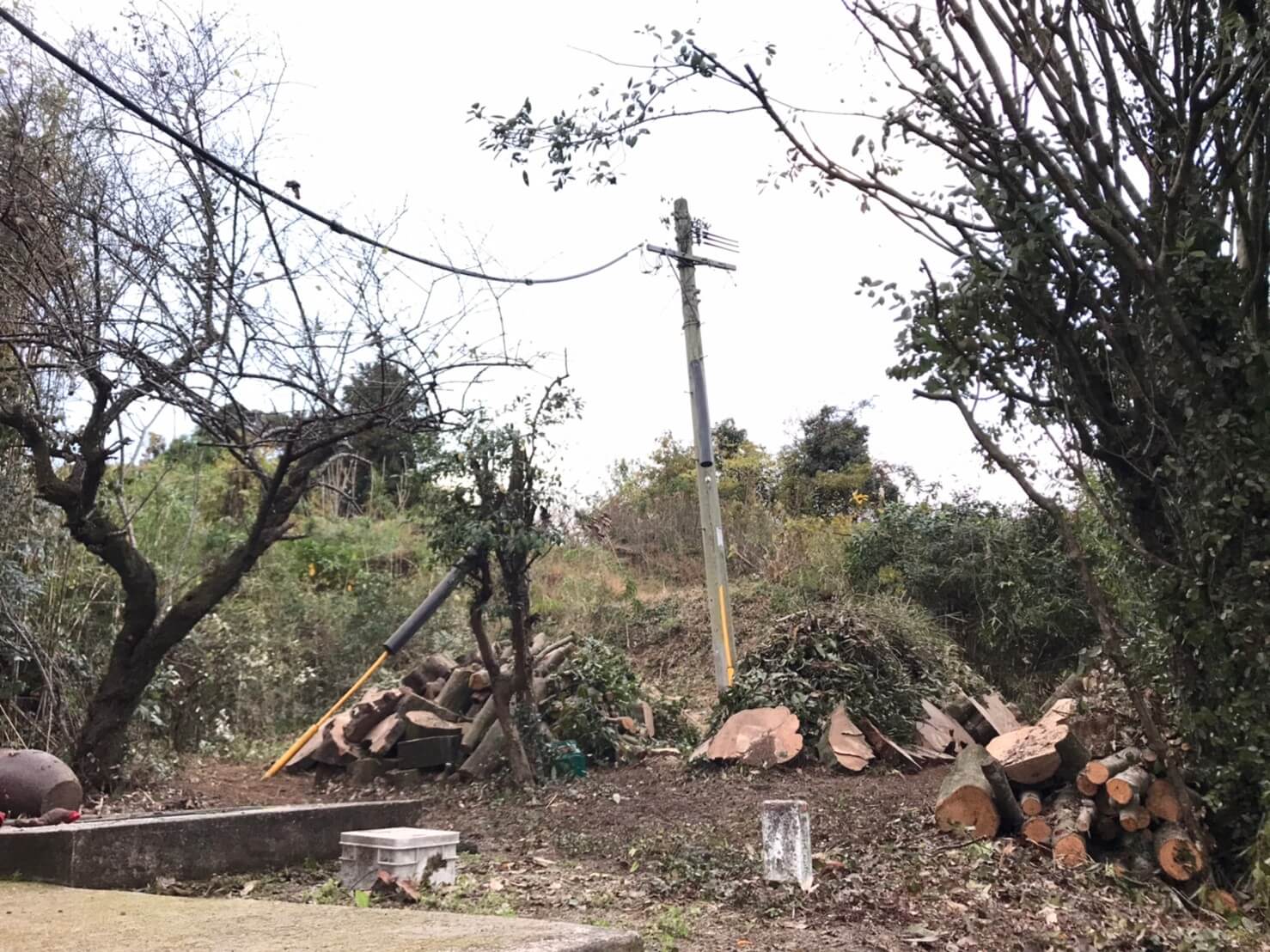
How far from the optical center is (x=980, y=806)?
4980mm

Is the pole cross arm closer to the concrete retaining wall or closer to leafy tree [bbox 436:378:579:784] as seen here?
leafy tree [bbox 436:378:579:784]

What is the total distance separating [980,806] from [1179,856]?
0.95 metres

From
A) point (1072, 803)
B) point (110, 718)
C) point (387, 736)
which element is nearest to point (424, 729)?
point (387, 736)

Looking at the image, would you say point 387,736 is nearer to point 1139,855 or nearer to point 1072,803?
point 1072,803

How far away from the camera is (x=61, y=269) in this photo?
19.4 feet

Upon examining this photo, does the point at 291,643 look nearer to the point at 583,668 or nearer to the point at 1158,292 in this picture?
the point at 583,668

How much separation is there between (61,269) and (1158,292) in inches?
238

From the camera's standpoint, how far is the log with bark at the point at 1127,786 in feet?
14.9

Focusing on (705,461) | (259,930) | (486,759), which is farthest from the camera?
(705,461)

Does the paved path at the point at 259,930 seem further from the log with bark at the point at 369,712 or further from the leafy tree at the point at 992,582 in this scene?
the leafy tree at the point at 992,582

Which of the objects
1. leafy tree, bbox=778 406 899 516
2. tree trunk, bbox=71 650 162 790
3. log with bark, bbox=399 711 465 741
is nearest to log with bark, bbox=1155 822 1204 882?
log with bark, bbox=399 711 465 741

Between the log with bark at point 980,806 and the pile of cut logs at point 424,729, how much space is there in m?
4.06

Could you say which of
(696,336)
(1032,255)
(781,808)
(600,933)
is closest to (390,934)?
(600,933)

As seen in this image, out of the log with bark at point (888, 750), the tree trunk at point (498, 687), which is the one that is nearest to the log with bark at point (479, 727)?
the tree trunk at point (498, 687)
